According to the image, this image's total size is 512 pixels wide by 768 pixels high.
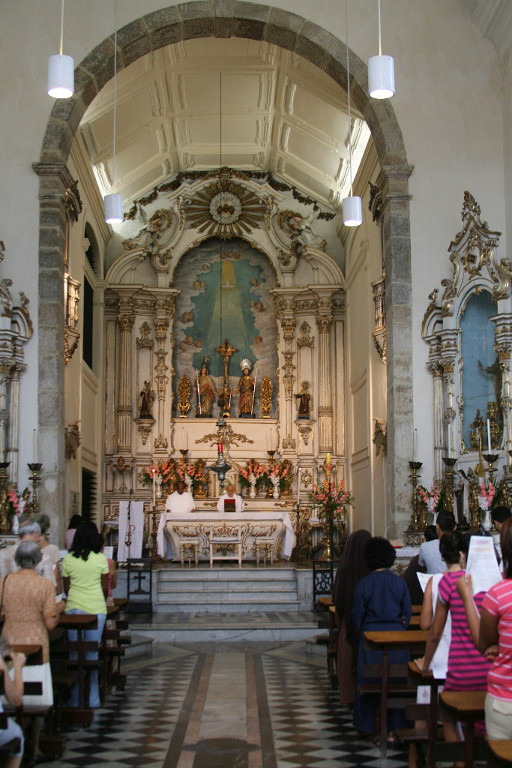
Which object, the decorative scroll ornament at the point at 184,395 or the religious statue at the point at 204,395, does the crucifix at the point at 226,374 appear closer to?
the religious statue at the point at 204,395

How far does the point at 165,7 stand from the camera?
46.5 feet

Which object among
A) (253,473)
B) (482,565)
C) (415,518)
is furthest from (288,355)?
(482,565)

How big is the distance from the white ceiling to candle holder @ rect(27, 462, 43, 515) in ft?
22.9

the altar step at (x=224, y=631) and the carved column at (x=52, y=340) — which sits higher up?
the carved column at (x=52, y=340)

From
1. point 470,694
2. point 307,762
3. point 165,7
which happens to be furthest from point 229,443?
point 470,694

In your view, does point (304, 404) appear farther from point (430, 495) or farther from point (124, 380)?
point (430, 495)

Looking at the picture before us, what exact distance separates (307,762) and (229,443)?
14892 mm

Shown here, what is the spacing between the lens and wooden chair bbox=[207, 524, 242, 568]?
1753 cm

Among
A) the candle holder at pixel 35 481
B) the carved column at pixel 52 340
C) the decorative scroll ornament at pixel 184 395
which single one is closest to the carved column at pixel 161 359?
the decorative scroll ornament at pixel 184 395

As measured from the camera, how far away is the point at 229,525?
18.3 m

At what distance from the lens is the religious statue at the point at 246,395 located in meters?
22.0

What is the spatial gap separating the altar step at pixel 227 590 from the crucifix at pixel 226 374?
5.47 metres

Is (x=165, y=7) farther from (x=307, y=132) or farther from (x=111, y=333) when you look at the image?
(x=111, y=333)

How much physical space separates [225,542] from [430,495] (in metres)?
5.48
